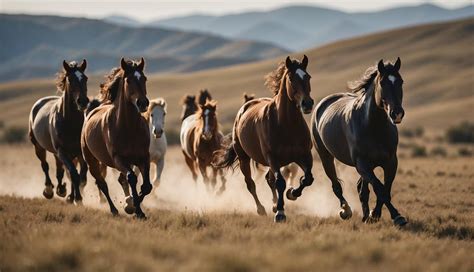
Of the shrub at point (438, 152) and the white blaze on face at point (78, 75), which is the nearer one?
the white blaze on face at point (78, 75)

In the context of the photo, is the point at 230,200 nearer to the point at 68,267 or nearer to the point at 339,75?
the point at 68,267

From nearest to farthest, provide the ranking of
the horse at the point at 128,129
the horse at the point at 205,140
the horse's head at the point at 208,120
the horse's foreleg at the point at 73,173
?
the horse at the point at 128,129 < the horse's foreleg at the point at 73,173 < the horse's head at the point at 208,120 < the horse at the point at 205,140

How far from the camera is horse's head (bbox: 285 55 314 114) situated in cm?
939

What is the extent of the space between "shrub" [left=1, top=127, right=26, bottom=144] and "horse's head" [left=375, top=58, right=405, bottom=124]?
35.2 m

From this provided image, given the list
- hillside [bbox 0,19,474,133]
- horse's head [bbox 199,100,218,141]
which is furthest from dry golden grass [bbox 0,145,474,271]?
hillside [bbox 0,19,474,133]

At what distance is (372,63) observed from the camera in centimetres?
7450

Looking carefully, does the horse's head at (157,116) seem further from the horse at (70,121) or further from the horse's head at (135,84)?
the horse's head at (135,84)

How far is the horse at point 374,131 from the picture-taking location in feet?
29.2

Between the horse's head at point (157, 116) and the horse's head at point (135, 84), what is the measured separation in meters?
3.58

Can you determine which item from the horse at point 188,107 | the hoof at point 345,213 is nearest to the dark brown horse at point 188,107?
the horse at point 188,107

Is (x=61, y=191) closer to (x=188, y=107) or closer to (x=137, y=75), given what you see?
(x=137, y=75)

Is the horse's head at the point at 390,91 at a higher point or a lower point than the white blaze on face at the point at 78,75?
lower

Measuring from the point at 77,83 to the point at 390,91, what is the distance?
18.0ft

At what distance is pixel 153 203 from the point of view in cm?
1443
